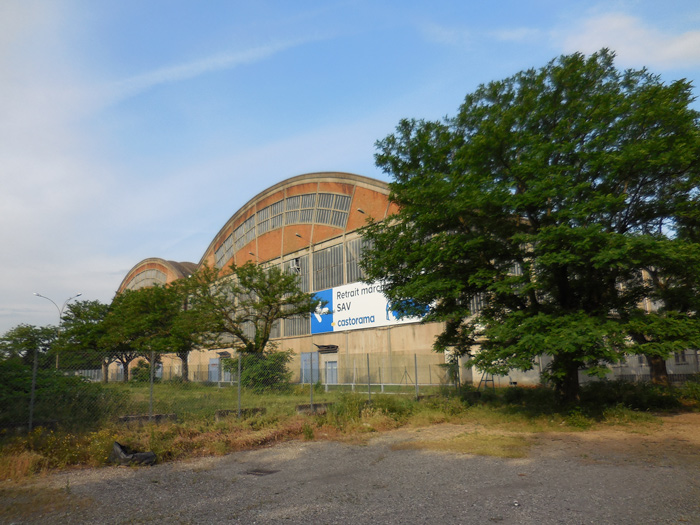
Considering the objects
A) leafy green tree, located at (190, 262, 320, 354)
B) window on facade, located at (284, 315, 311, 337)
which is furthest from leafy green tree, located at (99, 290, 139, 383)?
window on facade, located at (284, 315, 311, 337)

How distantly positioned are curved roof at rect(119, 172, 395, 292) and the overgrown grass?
17.5 m

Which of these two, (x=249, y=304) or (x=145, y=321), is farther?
(x=145, y=321)

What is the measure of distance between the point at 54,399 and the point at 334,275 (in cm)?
2664

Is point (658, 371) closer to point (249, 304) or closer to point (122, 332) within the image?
point (249, 304)

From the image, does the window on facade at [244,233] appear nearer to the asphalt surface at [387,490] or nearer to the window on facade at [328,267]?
the window on facade at [328,267]

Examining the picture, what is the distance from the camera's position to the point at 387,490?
7.55 m

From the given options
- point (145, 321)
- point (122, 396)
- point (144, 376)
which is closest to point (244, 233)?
point (145, 321)

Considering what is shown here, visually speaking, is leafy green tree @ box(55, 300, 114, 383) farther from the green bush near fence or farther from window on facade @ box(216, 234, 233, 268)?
the green bush near fence

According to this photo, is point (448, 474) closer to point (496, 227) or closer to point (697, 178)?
point (496, 227)

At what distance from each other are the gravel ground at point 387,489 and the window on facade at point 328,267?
86.8ft

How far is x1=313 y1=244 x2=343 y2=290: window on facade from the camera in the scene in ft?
123

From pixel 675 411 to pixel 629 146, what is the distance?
8855 mm

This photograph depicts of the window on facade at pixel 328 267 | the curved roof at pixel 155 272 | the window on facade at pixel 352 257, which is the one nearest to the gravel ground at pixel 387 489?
the window on facade at pixel 352 257

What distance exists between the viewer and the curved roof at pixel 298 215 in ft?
119
